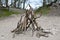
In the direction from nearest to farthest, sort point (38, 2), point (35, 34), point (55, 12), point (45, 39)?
1. point (45, 39)
2. point (35, 34)
3. point (55, 12)
4. point (38, 2)

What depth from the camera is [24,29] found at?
9352 mm

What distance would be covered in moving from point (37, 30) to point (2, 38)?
1.65 metres

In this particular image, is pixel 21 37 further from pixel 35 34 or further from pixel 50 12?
pixel 50 12

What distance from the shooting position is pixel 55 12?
18078 millimetres

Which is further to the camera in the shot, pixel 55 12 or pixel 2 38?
pixel 55 12

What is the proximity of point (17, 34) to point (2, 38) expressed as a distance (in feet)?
2.58

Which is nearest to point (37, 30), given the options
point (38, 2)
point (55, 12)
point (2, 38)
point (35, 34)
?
point (35, 34)

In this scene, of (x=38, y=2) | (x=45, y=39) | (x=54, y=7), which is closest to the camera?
(x=45, y=39)

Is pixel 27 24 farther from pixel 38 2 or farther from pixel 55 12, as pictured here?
pixel 38 2

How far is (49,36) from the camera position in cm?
870

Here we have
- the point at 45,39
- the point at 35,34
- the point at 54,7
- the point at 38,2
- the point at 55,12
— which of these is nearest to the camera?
the point at 45,39

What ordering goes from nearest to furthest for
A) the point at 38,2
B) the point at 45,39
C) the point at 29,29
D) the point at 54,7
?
the point at 45,39, the point at 29,29, the point at 54,7, the point at 38,2

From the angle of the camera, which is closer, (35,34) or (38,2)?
(35,34)

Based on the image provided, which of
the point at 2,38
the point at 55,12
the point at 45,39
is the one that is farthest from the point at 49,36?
the point at 55,12
